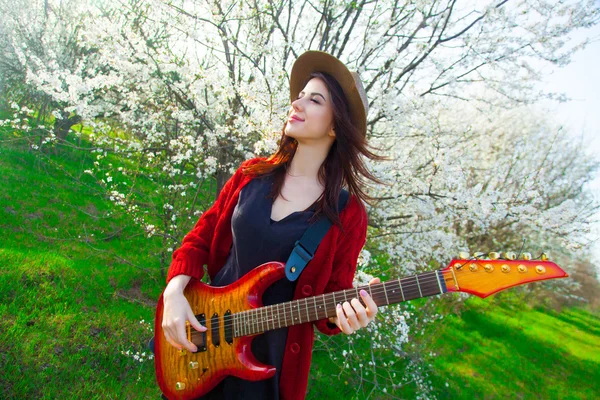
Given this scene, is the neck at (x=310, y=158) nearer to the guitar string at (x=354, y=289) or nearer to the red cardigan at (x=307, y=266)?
the red cardigan at (x=307, y=266)

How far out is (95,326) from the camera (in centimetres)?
370

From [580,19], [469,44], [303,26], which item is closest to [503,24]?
[469,44]

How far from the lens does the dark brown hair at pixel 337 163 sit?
188 centimetres

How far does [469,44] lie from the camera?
4355 millimetres

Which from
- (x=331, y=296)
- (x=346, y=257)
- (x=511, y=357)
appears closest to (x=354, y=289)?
(x=331, y=296)

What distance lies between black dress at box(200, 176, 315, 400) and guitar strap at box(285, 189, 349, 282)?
52 mm

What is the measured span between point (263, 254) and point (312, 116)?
72cm

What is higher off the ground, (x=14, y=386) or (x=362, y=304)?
(x=362, y=304)

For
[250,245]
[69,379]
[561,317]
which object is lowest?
[561,317]

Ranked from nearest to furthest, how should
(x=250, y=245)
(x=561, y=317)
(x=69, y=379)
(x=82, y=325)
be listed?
(x=250, y=245) → (x=69, y=379) → (x=82, y=325) → (x=561, y=317)

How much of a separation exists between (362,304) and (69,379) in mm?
2849

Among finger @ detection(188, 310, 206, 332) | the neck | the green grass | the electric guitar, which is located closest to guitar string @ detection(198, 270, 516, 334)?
the electric guitar

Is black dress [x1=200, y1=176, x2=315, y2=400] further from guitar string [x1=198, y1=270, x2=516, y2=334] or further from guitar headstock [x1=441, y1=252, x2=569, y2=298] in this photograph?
guitar headstock [x1=441, y1=252, x2=569, y2=298]

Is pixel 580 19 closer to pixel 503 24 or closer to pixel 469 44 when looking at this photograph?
pixel 503 24
